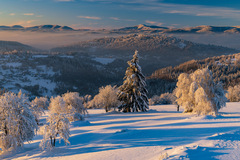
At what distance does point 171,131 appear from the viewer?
2034 centimetres

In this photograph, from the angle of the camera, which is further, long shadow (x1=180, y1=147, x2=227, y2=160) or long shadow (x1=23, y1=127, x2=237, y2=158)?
long shadow (x1=23, y1=127, x2=237, y2=158)

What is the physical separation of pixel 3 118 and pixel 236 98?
2950 inches

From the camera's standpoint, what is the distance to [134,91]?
41.7m

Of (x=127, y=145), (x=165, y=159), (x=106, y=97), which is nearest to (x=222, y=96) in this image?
(x=127, y=145)

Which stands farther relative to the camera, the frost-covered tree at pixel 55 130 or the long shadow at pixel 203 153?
the frost-covered tree at pixel 55 130

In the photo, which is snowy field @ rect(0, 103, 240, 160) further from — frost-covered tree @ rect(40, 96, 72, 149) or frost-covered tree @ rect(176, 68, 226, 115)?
frost-covered tree @ rect(176, 68, 226, 115)

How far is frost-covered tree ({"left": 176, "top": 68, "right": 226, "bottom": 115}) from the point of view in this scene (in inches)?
1126

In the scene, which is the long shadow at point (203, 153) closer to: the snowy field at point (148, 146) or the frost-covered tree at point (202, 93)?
the snowy field at point (148, 146)

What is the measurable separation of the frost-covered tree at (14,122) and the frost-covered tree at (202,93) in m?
21.8

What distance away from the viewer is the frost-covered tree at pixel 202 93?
28609 millimetres

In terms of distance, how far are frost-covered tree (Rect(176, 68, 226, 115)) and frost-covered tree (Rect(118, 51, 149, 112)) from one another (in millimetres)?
10554

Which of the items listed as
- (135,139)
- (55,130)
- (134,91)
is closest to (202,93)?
(135,139)

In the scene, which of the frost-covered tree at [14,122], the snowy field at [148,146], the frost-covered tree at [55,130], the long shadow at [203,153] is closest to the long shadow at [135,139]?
the snowy field at [148,146]

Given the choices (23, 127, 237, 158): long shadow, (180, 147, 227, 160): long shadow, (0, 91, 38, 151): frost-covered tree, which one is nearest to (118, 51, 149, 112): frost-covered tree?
(23, 127, 237, 158): long shadow
